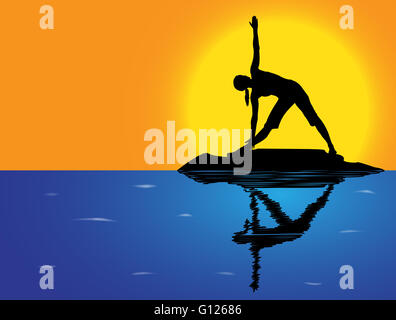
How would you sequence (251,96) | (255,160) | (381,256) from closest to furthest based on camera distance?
(381,256) < (251,96) < (255,160)

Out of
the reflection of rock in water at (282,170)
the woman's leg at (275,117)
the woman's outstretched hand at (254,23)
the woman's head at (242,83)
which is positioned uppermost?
the woman's outstretched hand at (254,23)

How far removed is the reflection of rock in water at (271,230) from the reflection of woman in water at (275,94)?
1.41 metres

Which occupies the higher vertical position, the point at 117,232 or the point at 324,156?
the point at 324,156

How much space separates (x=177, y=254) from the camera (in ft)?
26.0

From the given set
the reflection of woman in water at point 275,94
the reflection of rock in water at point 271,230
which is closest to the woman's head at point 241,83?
the reflection of woman in water at point 275,94

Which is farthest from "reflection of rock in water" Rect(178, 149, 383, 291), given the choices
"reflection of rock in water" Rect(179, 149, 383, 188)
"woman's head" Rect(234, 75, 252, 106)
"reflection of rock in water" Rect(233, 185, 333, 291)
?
"woman's head" Rect(234, 75, 252, 106)

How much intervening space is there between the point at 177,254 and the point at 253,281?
53.6 inches

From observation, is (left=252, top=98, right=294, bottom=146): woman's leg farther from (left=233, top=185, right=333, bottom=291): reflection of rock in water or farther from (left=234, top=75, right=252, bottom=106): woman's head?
(left=233, top=185, right=333, bottom=291): reflection of rock in water

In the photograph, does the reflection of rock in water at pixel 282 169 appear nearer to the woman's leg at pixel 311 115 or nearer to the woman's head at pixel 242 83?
the woman's leg at pixel 311 115

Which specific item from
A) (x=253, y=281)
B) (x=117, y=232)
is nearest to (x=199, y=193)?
(x=117, y=232)

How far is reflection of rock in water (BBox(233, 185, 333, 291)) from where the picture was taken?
802 cm

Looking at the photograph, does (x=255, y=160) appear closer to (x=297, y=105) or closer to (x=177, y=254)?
(x=297, y=105)

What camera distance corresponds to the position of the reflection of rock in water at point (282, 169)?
1220 centimetres

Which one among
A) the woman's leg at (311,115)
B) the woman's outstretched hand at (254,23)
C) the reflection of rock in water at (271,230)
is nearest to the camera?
the reflection of rock in water at (271,230)
